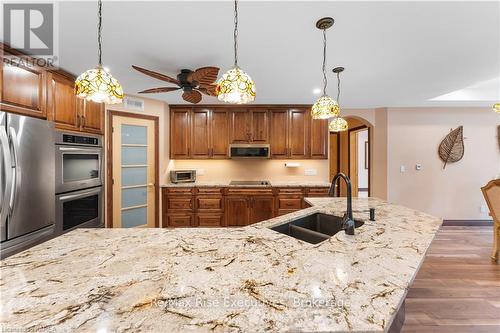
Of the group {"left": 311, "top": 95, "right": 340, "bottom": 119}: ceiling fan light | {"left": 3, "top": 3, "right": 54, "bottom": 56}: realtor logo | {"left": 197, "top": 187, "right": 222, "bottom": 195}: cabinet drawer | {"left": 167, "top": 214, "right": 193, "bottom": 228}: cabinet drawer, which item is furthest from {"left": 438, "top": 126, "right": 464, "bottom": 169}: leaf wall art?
{"left": 3, "top": 3, "right": 54, "bottom": 56}: realtor logo

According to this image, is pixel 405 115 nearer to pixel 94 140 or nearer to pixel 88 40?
pixel 88 40

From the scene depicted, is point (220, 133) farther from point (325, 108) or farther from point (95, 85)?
point (95, 85)

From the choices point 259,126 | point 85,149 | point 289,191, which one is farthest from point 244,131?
point 85,149

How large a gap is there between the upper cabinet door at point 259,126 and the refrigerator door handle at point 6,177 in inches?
127

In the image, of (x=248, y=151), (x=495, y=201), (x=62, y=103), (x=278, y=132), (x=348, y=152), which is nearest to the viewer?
(x=62, y=103)

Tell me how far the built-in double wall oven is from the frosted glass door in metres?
0.50

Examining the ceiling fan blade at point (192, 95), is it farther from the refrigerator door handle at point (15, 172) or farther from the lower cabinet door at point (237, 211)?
the lower cabinet door at point (237, 211)

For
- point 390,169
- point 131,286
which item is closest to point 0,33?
point 131,286

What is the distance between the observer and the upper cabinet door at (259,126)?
13.9ft

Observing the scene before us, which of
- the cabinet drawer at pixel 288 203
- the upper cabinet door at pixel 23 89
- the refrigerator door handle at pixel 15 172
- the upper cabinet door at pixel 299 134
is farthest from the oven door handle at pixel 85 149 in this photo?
the upper cabinet door at pixel 299 134

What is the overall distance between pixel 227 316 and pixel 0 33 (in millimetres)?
2916

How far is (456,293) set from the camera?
88.0 inches

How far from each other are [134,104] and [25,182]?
2097 millimetres

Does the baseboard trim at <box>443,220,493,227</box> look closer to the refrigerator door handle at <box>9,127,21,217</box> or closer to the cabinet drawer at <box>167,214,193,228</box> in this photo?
the cabinet drawer at <box>167,214,193,228</box>
